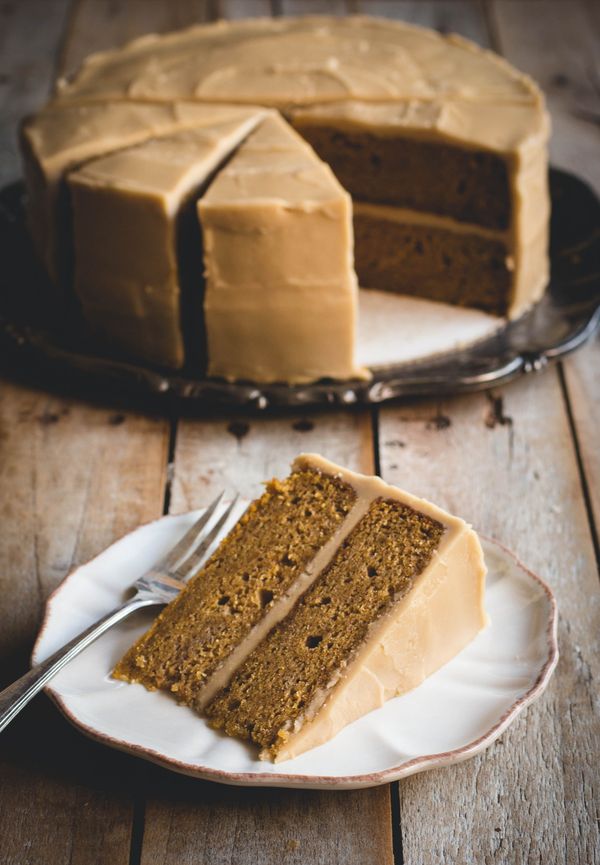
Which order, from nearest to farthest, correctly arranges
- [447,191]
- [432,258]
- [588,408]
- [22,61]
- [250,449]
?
[250,449] < [588,408] < [447,191] < [432,258] < [22,61]

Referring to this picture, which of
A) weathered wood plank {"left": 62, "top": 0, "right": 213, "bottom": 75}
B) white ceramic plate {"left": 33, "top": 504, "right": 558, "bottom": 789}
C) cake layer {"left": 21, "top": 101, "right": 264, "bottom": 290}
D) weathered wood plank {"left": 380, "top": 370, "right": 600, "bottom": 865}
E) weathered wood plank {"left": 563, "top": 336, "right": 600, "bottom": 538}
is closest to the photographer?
white ceramic plate {"left": 33, "top": 504, "right": 558, "bottom": 789}

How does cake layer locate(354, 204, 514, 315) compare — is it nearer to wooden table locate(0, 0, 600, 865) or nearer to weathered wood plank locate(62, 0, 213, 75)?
wooden table locate(0, 0, 600, 865)

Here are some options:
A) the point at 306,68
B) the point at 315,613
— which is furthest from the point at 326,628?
the point at 306,68

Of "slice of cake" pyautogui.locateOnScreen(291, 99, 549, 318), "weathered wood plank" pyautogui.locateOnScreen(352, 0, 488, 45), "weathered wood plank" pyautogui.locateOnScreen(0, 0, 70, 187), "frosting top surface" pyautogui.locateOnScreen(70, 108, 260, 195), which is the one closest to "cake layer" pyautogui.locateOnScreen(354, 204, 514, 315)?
"slice of cake" pyautogui.locateOnScreen(291, 99, 549, 318)

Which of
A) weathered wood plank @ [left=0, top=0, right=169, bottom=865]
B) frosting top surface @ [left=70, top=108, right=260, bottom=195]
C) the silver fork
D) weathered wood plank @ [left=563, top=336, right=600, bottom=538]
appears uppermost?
frosting top surface @ [left=70, top=108, right=260, bottom=195]

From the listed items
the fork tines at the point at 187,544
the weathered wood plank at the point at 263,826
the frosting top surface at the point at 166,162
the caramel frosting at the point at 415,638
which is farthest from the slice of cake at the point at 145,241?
the weathered wood plank at the point at 263,826

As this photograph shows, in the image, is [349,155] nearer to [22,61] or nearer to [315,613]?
[315,613]

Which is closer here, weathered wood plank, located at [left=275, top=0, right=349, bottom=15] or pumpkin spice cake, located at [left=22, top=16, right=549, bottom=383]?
pumpkin spice cake, located at [left=22, top=16, right=549, bottom=383]
